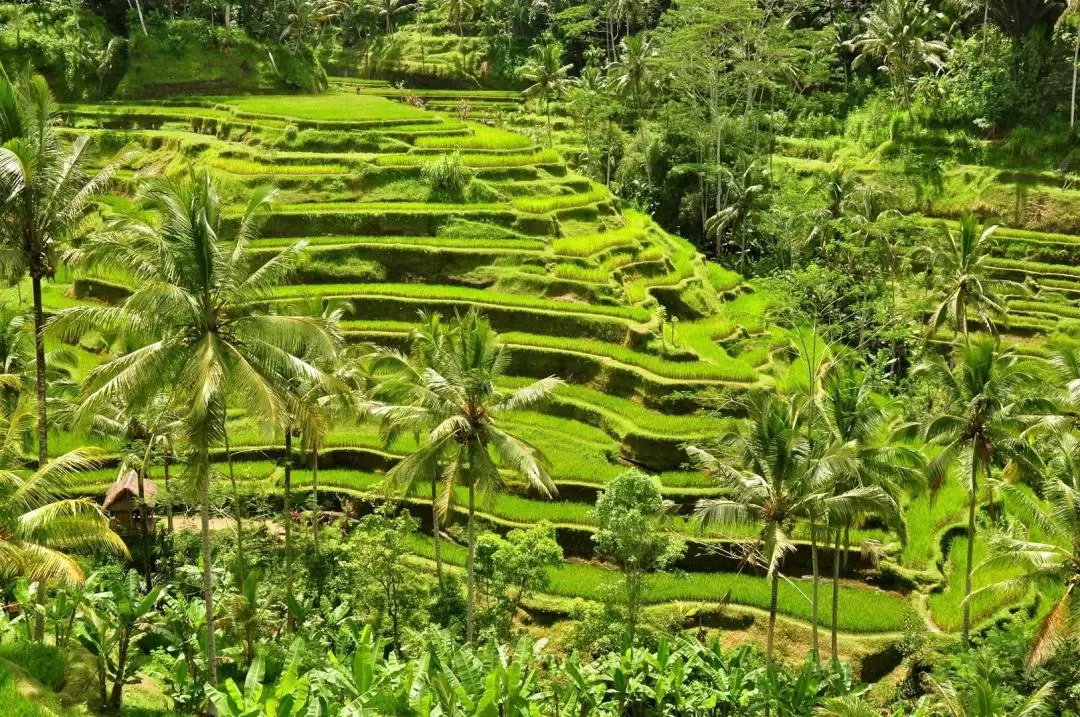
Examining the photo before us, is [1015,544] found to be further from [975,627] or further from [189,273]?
[189,273]

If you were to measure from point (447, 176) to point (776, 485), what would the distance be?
1106 inches

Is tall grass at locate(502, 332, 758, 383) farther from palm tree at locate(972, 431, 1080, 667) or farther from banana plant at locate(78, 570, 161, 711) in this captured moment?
banana plant at locate(78, 570, 161, 711)

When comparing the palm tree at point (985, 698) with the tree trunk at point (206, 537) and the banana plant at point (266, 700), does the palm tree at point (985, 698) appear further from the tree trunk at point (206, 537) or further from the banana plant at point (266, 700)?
the tree trunk at point (206, 537)

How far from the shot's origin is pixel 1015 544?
20484 mm

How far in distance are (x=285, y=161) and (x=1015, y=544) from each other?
122ft

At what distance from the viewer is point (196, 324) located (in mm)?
15961

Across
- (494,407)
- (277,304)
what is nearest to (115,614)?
(494,407)

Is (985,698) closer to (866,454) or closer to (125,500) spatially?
(866,454)

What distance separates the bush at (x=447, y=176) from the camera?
1737 inches

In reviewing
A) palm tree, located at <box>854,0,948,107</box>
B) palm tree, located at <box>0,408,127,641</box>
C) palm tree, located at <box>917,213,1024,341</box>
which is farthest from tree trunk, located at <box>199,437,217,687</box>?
palm tree, located at <box>854,0,948,107</box>

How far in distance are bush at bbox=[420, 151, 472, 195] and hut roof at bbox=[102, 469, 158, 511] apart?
22.2 m

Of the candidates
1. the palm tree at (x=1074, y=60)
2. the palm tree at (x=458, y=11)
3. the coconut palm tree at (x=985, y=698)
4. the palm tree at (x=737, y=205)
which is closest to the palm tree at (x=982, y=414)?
the coconut palm tree at (x=985, y=698)

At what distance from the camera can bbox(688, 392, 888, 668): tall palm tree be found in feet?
66.0

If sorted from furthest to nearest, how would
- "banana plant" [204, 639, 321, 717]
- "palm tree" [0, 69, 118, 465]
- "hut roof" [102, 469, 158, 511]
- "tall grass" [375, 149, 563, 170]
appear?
"tall grass" [375, 149, 563, 170]
"hut roof" [102, 469, 158, 511]
"palm tree" [0, 69, 118, 465]
"banana plant" [204, 639, 321, 717]
